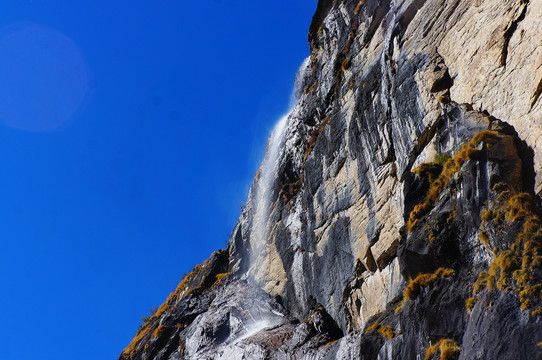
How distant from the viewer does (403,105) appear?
19.4 meters

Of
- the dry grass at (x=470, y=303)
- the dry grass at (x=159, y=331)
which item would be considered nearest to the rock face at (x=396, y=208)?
the dry grass at (x=470, y=303)

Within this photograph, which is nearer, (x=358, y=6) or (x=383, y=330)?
(x=383, y=330)

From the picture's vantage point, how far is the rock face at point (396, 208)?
39.4ft

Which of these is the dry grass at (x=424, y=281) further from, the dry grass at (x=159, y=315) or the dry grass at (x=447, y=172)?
the dry grass at (x=159, y=315)

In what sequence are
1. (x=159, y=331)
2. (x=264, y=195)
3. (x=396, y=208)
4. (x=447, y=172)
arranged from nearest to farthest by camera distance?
1. (x=447, y=172)
2. (x=396, y=208)
3. (x=159, y=331)
4. (x=264, y=195)

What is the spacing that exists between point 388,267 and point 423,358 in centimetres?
697

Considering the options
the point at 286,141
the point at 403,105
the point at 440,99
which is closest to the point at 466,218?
the point at 440,99

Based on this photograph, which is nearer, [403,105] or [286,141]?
[403,105]

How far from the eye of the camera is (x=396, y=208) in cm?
1931

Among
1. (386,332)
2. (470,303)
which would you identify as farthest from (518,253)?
(386,332)

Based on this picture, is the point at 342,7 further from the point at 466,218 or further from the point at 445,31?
the point at 466,218

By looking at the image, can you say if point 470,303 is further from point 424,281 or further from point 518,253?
point 424,281

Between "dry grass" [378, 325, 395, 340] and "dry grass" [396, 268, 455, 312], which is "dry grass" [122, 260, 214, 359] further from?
"dry grass" [396, 268, 455, 312]

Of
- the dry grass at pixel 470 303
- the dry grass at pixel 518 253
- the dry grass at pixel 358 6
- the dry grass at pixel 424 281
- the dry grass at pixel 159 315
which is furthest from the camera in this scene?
the dry grass at pixel 159 315
